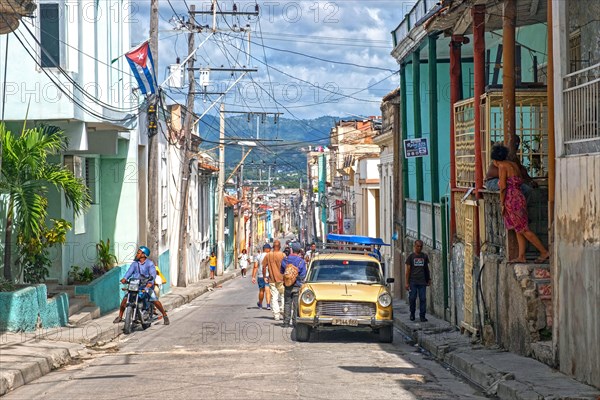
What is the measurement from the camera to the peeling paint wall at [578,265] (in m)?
11.1

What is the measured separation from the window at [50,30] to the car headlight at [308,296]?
774cm

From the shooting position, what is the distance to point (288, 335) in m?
19.6

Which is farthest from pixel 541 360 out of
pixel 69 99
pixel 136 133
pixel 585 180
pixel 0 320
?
pixel 136 133

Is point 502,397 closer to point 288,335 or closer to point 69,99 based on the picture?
point 288,335

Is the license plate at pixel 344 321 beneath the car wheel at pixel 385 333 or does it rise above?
above

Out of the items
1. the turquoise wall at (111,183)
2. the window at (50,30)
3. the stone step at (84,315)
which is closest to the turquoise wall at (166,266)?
the turquoise wall at (111,183)

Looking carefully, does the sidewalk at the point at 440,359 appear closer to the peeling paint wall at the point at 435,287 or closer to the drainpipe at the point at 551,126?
the peeling paint wall at the point at 435,287

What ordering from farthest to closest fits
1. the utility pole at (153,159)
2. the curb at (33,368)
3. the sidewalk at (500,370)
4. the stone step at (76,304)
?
the utility pole at (153,159), the stone step at (76,304), the curb at (33,368), the sidewalk at (500,370)

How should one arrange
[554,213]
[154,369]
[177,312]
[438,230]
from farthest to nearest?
[177,312]
[438,230]
[154,369]
[554,213]

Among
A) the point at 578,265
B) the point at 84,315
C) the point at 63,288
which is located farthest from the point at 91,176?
the point at 578,265

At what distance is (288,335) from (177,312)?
9639 millimetres

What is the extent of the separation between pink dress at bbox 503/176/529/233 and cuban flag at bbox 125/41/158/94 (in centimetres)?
1268

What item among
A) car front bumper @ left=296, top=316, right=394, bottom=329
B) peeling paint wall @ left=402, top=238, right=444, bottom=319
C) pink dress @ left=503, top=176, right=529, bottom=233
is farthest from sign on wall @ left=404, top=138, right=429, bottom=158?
pink dress @ left=503, top=176, right=529, bottom=233

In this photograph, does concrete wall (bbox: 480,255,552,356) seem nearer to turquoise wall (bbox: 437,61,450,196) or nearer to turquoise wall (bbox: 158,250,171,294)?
turquoise wall (bbox: 437,61,450,196)
